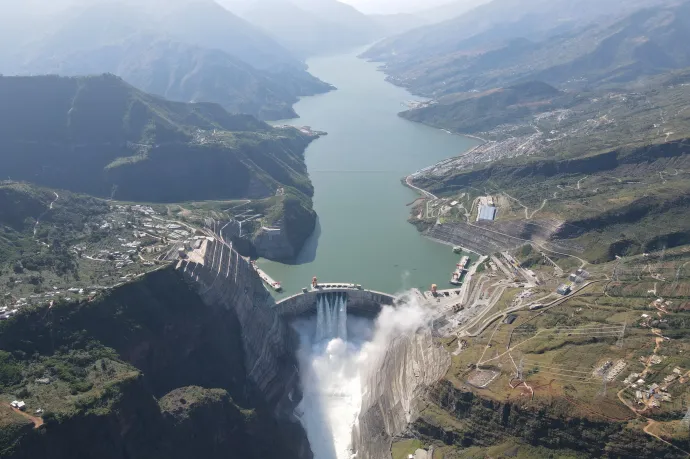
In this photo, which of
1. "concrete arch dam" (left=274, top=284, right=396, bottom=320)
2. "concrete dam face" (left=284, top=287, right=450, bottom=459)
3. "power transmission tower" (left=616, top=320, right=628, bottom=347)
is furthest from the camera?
"concrete arch dam" (left=274, top=284, right=396, bottom=320)

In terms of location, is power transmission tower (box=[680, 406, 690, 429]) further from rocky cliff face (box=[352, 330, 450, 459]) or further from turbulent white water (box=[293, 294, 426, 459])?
turbulent white water (box=[293, 294, 426, 459])

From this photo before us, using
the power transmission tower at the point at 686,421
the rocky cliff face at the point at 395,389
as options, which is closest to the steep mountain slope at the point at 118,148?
the rocky cliff face at the point at 395,389

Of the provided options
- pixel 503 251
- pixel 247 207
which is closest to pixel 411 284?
pixel 503 251

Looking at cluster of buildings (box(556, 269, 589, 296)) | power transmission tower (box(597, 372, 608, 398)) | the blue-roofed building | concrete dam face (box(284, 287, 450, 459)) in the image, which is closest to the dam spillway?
concrete dam face (box(284, 287, 450, 459))

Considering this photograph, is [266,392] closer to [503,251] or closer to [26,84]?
[503,251]

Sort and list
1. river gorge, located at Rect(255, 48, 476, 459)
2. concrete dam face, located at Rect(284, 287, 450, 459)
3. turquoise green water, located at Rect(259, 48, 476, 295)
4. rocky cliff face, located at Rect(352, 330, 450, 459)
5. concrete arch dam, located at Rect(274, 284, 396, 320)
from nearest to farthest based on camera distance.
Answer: rocky cliff face, located at Rect(352, 330, 450, 459) → concrete dam face, located at Rect(284, 287, 450, 459) → river gorge, located at Rect(255, 48, 476, 459) → concrete arch dam, located at Rect(274, 284, 396, 320) → turquoise green water, located at Rect(259, 48, 476, 295)

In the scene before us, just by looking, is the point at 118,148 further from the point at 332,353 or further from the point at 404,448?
the point at 404,448
